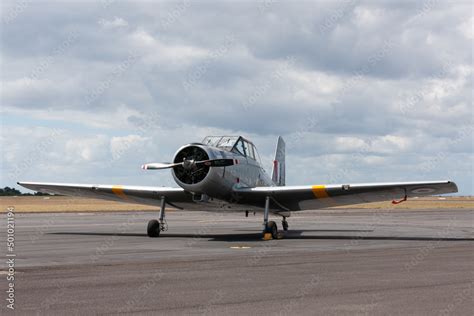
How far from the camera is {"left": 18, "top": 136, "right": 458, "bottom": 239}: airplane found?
2203cm

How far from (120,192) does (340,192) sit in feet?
28.3

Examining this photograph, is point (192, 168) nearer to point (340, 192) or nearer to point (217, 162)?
point (217, 162)

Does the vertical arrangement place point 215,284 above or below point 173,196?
below

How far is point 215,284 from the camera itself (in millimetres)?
10539

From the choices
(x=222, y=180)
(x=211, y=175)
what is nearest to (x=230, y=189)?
(x=222, y=180)

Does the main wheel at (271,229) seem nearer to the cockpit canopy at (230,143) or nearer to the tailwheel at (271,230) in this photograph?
the tailwheel at (271,230)

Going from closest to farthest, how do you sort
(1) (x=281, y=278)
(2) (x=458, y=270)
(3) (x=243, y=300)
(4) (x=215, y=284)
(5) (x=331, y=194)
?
1. (3) (x=243, y=300)
2. (4) (x=215, y=284)
3. (1) (x=281, y=278)
4. (2) (x=458, y=270)
5. (5) (x=331, y=194)

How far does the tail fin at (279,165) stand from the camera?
3304 cm

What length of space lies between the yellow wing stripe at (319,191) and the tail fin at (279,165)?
8111 millimetres

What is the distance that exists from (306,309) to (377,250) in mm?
10105

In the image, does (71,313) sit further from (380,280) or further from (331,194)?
→ (331,194)

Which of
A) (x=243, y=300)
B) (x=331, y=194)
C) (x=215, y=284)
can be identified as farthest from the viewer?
(x=331, y=194)

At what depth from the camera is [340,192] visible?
24469mm

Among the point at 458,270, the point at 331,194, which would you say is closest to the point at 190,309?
the point at 458,270
